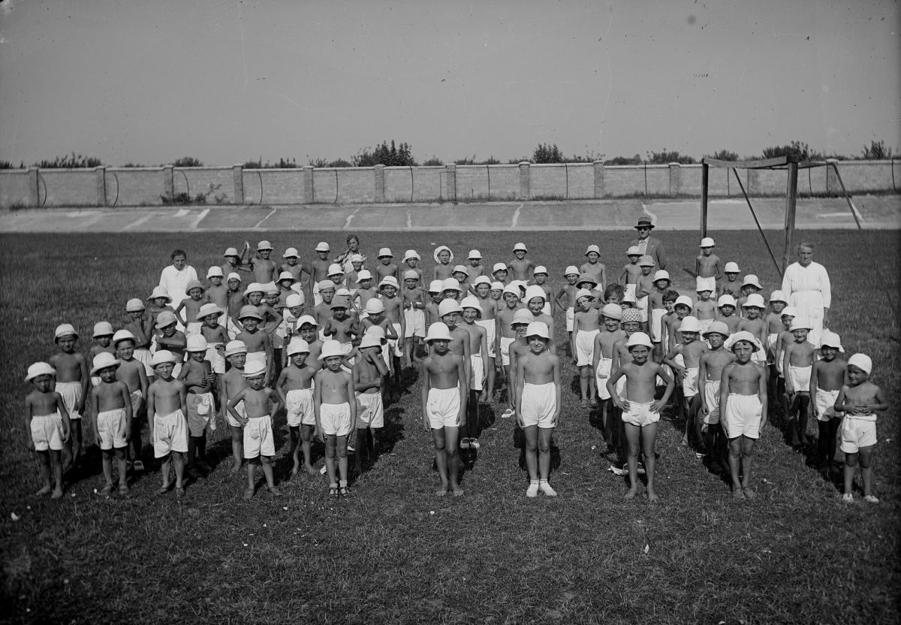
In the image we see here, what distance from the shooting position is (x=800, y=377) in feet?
32.1

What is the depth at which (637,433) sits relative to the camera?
27.9 feet

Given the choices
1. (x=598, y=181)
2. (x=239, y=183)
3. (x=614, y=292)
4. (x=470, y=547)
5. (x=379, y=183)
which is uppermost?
(x=239, y=183)

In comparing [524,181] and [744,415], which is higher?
[524,181]

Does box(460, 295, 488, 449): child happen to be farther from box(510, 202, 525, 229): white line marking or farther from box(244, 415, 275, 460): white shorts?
box(510, 202, 525, 229): white line marking

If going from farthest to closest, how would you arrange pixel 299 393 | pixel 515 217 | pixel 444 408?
pixel 515 217
pixel 299 393
pixel 444 408

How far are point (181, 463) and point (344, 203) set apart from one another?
143 ft

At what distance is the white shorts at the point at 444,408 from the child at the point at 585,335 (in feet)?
12.4

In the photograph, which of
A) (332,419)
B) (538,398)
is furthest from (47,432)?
(538,398)

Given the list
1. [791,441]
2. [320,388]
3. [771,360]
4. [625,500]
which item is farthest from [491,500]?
[771,360]

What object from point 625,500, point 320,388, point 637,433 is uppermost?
point 320,388

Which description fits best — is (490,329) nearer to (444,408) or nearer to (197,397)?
(444,408)

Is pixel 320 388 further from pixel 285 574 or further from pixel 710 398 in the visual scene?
pixel 710 398

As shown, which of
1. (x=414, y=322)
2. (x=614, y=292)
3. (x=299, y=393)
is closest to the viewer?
(x=299, y=393)

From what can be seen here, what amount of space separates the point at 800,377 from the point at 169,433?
8.01 metres
